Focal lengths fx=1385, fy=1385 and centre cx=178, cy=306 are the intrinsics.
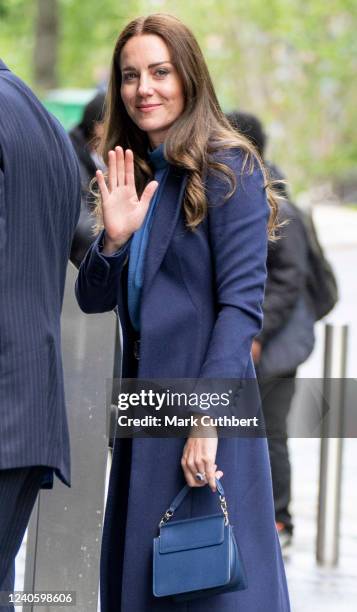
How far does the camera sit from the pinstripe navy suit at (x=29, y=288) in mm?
2986

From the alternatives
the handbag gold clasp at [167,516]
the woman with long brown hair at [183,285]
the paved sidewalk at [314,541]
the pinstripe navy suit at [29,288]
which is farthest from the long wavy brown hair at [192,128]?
the paved sidewalk at [314,541]

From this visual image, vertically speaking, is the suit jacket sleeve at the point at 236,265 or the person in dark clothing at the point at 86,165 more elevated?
the person in dark clothing at the point at 86,165

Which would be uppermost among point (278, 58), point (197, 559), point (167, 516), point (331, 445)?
point (278, 58)

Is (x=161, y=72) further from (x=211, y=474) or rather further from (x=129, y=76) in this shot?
(x=211, y=474)

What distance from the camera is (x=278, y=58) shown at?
31.1 meters

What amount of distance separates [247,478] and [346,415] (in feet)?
9.12

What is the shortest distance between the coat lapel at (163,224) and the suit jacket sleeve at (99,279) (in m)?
0.07

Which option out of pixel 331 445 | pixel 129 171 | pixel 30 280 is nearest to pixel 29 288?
pixel 30 280

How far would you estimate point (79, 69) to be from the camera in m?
35.9

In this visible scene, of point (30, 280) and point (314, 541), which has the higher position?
point (30, 280)

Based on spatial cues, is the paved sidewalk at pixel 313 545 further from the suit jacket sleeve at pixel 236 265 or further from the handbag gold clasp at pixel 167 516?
the suit jacket sleeve at pixel 236 265

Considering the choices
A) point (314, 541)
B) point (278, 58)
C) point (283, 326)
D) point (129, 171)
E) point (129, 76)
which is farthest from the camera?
point (278, 58)

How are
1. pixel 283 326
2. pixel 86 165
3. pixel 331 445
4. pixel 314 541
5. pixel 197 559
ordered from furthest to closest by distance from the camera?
1. pixel 314 541
2. pixel 331 445
3. pixel 283 326
4. pixel 86 165
5. pixel 197 559

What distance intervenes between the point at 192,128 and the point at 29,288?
779 mm
